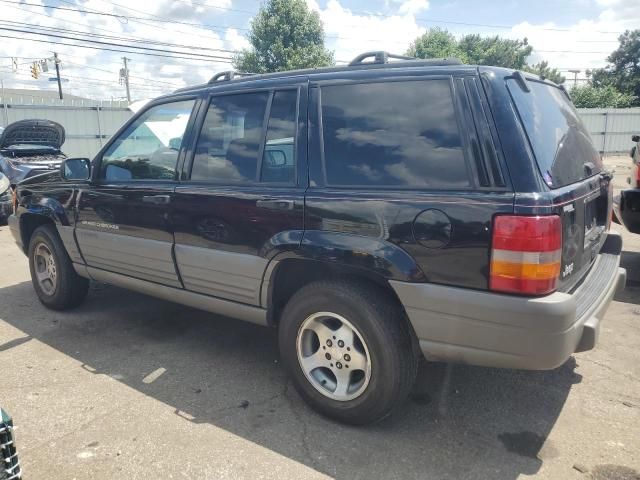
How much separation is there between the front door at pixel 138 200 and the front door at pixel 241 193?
182 millimetres

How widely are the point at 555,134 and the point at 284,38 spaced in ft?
90.5

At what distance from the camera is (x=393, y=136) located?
267 cm

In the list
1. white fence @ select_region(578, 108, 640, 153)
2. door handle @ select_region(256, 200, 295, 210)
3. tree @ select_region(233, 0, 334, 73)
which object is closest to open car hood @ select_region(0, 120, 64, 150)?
door handle @ select_region(256, 200, 295, 210)

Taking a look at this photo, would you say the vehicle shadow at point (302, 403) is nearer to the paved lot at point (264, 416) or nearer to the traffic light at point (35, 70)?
the paved lot at point (264, 416)

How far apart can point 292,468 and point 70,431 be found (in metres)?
1.31

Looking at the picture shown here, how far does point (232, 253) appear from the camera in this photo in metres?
3.25

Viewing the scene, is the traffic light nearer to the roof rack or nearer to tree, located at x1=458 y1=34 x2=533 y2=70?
tree, located at x1=458 y1=34 x2=533 y2=70

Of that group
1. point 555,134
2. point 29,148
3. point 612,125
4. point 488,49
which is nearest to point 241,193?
point 555,134

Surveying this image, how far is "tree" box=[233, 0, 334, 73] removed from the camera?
91.5ft

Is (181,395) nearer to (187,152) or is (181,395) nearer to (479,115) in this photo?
(187,152)

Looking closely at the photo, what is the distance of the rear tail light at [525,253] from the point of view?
2.27 metres

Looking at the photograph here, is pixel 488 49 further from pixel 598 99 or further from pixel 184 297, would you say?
pixel 184 297

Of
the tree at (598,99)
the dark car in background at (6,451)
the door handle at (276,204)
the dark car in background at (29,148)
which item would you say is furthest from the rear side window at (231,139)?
the tree at (598,99)

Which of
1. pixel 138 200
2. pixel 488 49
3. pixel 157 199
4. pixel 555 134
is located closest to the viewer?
pixel 555 134
